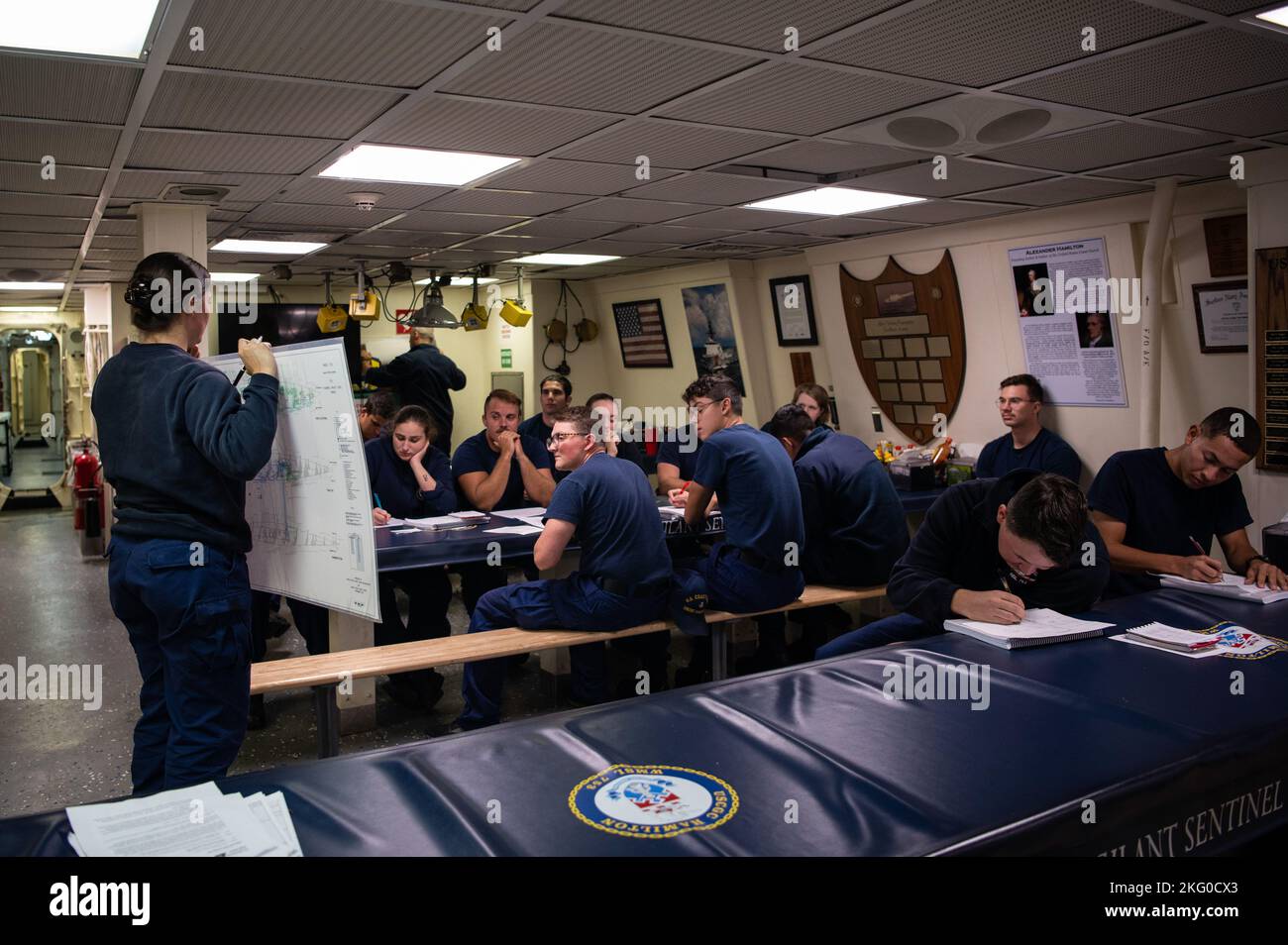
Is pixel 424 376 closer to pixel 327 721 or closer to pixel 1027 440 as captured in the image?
pixel 1027 440

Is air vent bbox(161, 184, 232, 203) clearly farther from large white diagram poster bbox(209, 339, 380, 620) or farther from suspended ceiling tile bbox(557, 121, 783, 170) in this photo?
large white diagram poster bbox(209, 339, 380, 620)

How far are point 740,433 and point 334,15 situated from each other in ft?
7.88

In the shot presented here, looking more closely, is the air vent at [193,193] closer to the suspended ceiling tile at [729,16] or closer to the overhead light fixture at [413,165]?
the overhead light fixture at [413,165]

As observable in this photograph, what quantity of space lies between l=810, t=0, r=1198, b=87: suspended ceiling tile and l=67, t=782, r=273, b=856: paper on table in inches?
102

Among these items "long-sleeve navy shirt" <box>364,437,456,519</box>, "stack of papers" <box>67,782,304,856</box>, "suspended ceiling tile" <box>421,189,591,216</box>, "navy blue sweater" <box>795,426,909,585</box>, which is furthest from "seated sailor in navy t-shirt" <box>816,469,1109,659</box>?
"suspended ceiling tile" <box>421,189,591,216</box>

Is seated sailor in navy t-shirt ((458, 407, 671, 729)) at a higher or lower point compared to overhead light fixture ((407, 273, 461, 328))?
lower

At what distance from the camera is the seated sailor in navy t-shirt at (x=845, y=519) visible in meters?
4.64

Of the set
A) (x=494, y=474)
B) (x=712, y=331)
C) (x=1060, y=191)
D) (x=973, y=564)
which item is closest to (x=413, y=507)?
(x=494, y=474)

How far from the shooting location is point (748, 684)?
2.38 metres

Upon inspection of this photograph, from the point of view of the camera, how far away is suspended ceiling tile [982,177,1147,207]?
5.21 metres

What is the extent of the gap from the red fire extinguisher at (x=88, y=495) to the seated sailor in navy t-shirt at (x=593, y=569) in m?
6.35

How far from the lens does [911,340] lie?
24.1 feet

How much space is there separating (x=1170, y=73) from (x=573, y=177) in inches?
107

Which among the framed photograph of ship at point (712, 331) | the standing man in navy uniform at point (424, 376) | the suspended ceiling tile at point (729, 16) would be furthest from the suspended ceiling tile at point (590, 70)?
the framed photograph of ship at point (712, 331)
